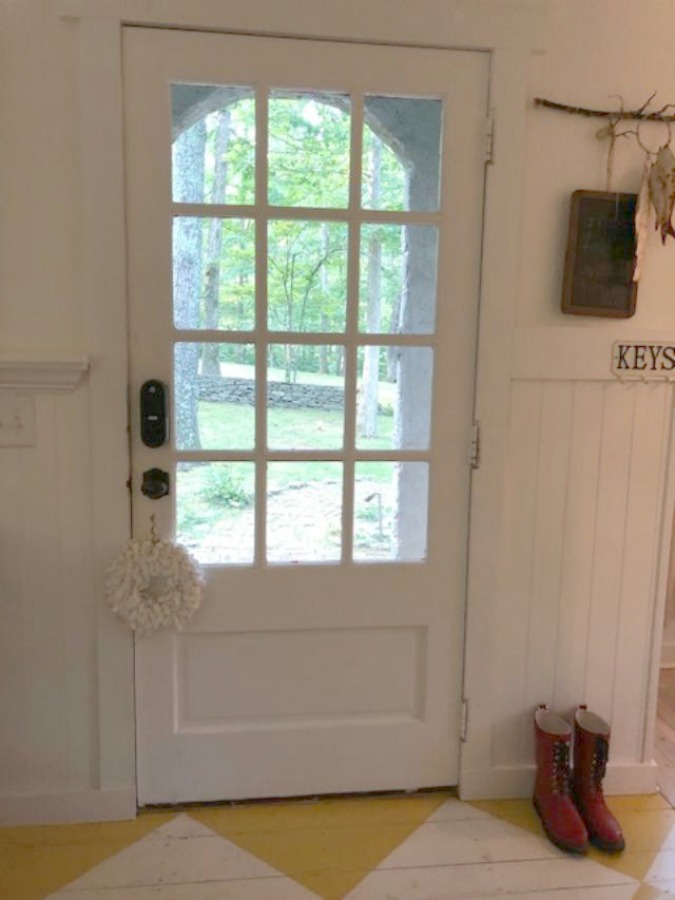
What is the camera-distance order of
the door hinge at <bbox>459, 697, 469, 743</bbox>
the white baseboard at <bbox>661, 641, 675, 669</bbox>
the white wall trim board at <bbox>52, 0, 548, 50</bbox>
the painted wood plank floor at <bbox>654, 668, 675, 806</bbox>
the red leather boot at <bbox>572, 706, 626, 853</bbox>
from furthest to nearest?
the white baseboard at <bbox>661, 641, 675, 669</bbox>
the painted wood plank floor at <bbox>654, 668, 675, 806</bbox>
the door hinge at <bbox>459, 697, 469, 743</bbox>
the red leather boot at <bbox>572, 706, 626, 853</bbox>
the white wall trim board at <bbox>52, 0, 548, 50</bbox>

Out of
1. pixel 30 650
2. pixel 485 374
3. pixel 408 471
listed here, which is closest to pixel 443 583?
pixel 408 471

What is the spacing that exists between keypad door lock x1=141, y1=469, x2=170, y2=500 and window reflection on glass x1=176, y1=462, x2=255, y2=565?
4 centimetres

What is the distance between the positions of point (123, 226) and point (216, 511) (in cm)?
71

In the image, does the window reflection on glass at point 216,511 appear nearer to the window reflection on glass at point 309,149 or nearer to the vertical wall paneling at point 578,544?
the window reflection on glass at point 309,149

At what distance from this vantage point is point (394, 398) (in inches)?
72.3

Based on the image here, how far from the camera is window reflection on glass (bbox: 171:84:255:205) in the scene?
1.67 m

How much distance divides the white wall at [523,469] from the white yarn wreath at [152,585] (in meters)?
0.09

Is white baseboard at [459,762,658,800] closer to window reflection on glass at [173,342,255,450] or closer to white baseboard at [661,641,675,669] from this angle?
white baseboard at [661,641,675,669]

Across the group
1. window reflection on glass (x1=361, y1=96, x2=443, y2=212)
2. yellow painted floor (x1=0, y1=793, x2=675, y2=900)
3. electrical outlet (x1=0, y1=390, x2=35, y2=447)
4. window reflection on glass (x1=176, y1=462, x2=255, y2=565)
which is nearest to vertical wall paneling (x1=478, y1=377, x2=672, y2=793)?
yellow painted floor (x1=0, y1=793, x2=675, y2=900)

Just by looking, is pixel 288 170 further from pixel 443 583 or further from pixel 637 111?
pixel 443 583

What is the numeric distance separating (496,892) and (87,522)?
1.28 meters

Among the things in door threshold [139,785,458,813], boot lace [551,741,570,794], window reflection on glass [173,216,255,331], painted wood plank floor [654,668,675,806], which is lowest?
painted wood plank floor [654,668,675,806]

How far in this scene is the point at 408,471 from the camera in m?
1.87

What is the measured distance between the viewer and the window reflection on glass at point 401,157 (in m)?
1.74
